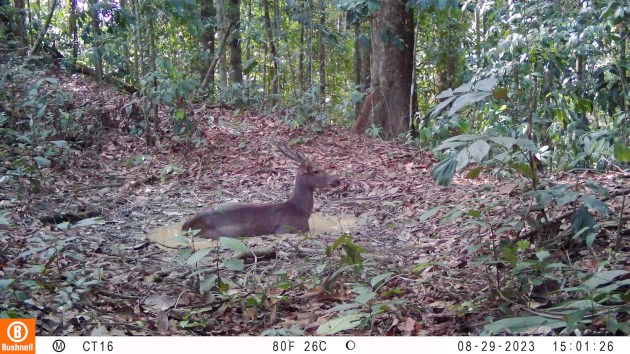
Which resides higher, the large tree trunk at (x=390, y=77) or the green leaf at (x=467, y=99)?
the large tree trunk at (x=390, y=77)

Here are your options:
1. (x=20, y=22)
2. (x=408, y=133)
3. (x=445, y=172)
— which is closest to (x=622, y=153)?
(x=445, y=172)

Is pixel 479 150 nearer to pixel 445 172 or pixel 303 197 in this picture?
pixel 445 172

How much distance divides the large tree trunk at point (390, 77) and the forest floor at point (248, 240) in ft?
2.31

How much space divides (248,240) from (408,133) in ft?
13.7

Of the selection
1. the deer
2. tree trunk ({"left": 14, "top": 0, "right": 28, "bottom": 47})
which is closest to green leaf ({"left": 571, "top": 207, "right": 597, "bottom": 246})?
the deer

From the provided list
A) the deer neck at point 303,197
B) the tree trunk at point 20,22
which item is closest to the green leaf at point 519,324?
the deer neck at point 303,197

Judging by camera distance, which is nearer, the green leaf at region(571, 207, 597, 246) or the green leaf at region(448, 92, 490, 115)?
the green leaf at region(448, 92, 490, 115)

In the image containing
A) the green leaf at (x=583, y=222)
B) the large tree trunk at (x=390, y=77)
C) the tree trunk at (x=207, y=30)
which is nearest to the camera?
the green leaf at (x=583, y=222)

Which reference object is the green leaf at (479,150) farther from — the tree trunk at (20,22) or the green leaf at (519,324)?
the tree trunk at (20,22)

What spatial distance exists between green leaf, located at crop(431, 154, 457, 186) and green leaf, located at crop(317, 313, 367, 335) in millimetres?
670

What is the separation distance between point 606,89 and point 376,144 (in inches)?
112

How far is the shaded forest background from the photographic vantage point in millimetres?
3164

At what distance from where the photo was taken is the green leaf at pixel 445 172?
9.98 ft

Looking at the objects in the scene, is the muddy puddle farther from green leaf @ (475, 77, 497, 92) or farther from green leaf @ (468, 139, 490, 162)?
green leaf @ (468, 139, 490, 162)
